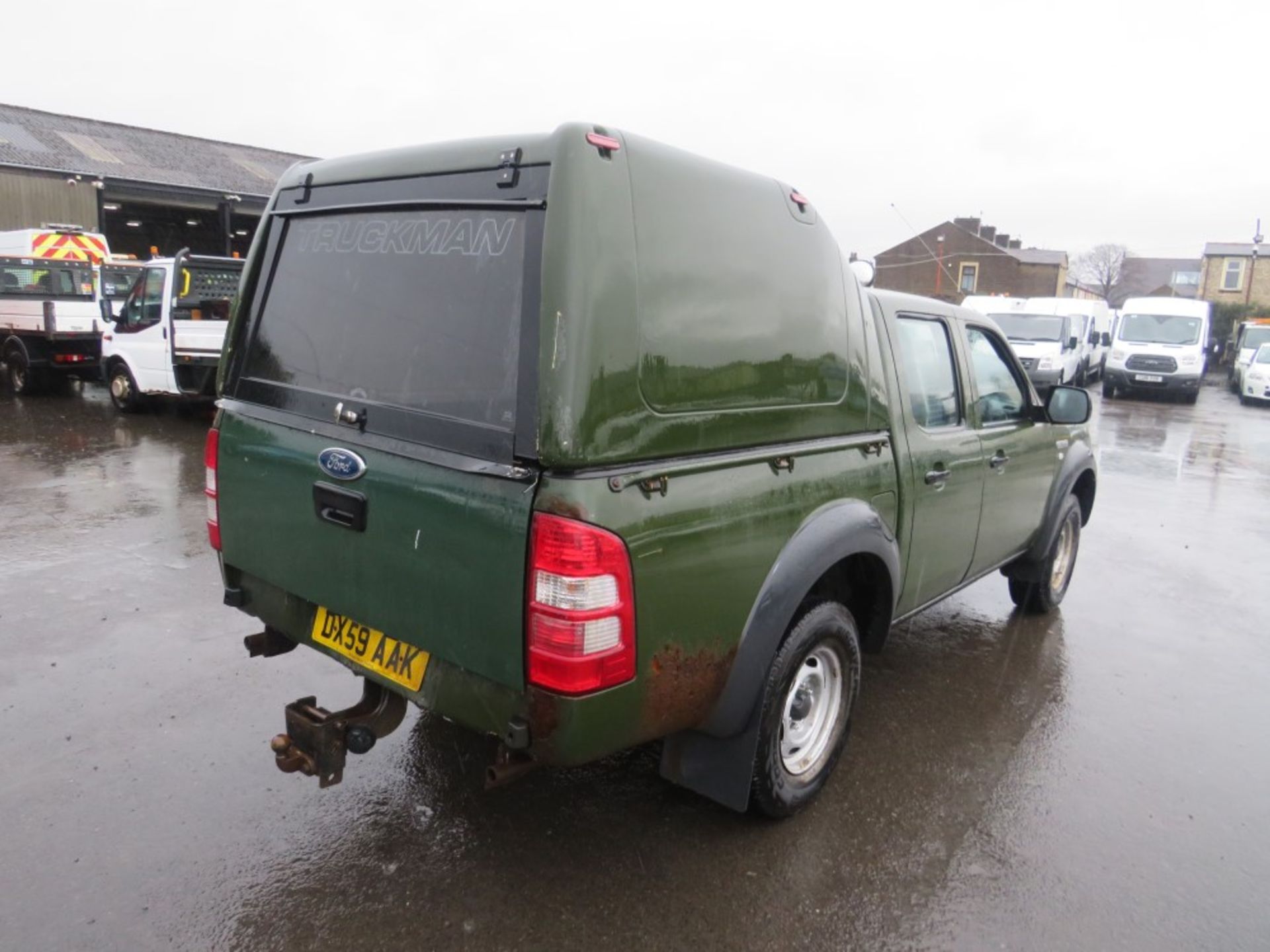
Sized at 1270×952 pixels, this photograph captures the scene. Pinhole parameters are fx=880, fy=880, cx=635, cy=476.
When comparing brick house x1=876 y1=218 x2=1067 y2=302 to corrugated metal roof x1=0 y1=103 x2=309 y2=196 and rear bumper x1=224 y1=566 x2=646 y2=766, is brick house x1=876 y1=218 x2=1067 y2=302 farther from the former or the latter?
rear bumper x1=224 y1=566 x2=646 y2=766

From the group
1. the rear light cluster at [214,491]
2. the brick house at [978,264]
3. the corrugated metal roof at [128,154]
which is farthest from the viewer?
the brick house at [978,264]

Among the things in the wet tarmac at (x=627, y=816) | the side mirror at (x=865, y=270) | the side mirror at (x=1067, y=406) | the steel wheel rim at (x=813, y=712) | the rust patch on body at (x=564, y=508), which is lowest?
the wet tarmac at (x=627, y=816)

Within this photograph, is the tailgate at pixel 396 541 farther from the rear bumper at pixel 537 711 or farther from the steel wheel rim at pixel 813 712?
the steel wheel rim at pixel 813 712

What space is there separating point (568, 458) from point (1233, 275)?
205 ft

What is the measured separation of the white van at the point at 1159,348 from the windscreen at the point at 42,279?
22326mm

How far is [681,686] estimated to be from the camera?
8.38 feet

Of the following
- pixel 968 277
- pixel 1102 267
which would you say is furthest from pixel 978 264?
pixel 1102 267

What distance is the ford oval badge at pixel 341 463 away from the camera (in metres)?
2.61

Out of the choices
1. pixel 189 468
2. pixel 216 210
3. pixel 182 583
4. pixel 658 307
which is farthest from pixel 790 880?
pixel 216 210

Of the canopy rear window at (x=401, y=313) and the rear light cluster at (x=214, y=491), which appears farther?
the rear light cluster at (x=214, y=491)

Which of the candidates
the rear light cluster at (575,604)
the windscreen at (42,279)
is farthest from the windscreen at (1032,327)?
the rear light cluster at (575,604)

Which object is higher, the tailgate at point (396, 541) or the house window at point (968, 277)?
the house window at point (968, 277)

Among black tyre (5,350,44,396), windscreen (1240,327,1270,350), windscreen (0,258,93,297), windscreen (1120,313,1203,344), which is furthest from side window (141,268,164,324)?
windscreen (1240,327,1270,350)

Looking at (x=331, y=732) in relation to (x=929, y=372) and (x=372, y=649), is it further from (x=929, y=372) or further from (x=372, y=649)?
(x=929, y=372)
